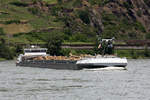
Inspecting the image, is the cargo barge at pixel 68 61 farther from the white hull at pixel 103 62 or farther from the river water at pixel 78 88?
the river water at pixel 78 88

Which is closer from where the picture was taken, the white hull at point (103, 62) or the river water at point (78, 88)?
the river water at point (78, 88)

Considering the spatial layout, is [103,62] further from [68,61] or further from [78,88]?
[78,88]

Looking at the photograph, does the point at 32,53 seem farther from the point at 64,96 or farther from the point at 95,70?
the point at 64,96

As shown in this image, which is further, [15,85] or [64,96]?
[15,85]

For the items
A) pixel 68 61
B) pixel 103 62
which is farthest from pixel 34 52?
pixel 103 62

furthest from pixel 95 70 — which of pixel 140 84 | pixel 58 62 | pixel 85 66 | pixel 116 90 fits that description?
pixel 116 90

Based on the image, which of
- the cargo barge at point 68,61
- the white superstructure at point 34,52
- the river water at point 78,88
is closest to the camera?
the river water at point 78,88

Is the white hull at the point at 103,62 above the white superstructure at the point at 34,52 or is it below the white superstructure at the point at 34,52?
above

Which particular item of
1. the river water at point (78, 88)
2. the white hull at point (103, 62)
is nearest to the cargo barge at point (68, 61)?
the white hull at point (103, 62)

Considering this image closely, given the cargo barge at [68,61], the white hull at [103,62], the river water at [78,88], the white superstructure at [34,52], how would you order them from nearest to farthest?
the river water at [78,88] < the white hull at [103,62] < the cargo barge at [68,61] < the white superstructure at [34,52]

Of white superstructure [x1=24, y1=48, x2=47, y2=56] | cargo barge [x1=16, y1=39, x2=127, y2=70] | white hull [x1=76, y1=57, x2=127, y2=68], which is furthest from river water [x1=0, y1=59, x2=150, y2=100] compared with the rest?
white superstructure [x1=24, y1=48, x2=47, y2=56]

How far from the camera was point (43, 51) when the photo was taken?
534 ft

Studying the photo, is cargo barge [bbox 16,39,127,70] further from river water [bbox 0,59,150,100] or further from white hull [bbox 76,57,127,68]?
river water [bbox 0,59,150,100]

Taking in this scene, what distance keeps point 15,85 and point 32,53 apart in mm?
81417
